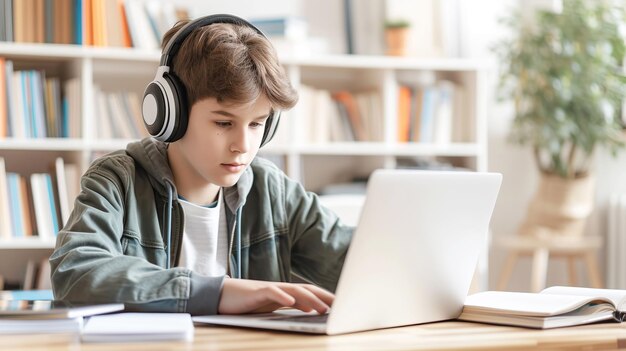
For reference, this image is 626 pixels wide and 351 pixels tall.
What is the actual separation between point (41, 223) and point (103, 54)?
0.65 meters

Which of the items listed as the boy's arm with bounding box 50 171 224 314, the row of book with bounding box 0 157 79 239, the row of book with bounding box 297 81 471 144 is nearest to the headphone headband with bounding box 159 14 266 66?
the boy's arm with bounding box 50 171 224 314

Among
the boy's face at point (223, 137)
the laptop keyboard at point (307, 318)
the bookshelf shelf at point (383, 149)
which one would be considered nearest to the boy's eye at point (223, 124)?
the boy's face at point (223, 137)

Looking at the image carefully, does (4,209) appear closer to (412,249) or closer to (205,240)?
(205,240)

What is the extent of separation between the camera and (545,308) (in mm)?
1191

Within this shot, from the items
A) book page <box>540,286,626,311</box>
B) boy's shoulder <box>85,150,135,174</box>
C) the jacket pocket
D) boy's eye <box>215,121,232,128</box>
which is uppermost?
boy's eye <box>215,121,232,128</box>

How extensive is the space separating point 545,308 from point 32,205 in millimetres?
2466

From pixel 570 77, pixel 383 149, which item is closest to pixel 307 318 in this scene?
pixel 383 149

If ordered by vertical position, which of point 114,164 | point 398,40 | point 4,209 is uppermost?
point 398,40

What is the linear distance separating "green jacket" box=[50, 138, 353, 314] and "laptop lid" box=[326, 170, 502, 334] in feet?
0.69

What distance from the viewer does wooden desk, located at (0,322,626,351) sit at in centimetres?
94

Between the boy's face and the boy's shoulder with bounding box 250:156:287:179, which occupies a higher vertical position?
the boy's face

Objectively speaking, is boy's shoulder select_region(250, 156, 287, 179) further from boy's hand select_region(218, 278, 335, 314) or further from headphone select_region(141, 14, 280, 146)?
boy's hand select_region(218, 278, 335, 314)

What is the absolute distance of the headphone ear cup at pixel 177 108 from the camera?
54.5 inches

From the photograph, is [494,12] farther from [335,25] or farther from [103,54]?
[103,54]
